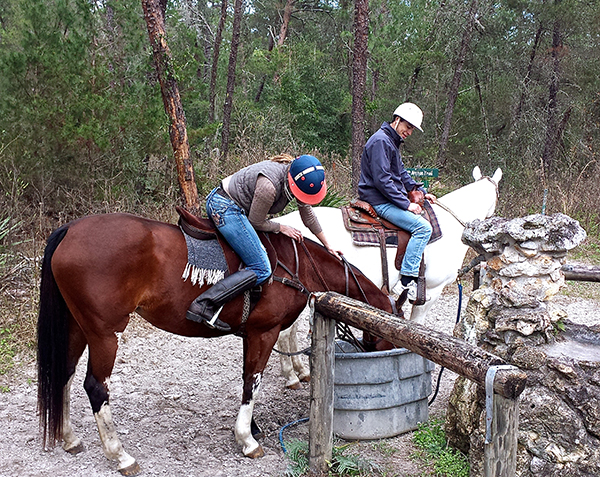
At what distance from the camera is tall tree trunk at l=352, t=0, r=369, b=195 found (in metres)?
9.91

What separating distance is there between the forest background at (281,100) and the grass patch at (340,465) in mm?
3552

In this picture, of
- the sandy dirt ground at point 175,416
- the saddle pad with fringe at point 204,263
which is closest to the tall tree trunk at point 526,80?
the sandy dirt ground at point 175,416

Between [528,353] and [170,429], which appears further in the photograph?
[170,429]

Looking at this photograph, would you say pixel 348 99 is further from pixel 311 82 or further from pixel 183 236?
pixel 183 236

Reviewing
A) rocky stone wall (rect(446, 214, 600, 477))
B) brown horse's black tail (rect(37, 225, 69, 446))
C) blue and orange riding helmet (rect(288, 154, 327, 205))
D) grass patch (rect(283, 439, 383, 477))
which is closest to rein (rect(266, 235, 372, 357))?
blue and orange riding helmet (rect(288, 154, 327, 205))

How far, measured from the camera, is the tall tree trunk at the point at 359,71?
390 inches

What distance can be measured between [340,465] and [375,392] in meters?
0.58

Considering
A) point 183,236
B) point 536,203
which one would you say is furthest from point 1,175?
point 536,203

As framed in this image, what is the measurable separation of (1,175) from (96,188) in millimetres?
1453

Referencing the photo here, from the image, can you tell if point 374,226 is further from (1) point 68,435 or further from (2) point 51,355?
(1) point 68,435

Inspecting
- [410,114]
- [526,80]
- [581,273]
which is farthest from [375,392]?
[526,80]

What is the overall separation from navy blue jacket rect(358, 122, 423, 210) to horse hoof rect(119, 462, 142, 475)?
10.0ft

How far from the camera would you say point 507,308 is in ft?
11.2

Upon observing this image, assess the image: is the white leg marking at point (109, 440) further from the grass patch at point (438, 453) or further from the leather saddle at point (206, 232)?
the grass patch at point (438, 453)
